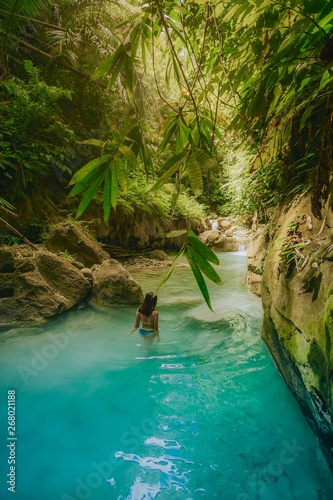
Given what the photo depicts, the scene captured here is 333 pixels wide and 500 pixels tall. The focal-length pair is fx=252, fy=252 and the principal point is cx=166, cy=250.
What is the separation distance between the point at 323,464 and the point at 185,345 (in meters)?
2.37

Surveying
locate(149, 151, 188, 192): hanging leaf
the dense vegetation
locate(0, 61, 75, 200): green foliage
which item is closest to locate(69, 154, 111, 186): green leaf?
the dense vegetation

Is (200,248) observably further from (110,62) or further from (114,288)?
(114,288)

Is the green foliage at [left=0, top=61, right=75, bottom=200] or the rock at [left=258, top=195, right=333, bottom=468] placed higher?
the green foliage at [left=0, top=61, right=75, bottom=200]

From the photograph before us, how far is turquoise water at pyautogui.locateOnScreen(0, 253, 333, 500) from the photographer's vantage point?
1.83 m

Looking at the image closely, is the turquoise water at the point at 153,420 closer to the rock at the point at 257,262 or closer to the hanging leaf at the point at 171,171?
the rock at the point at 257,262

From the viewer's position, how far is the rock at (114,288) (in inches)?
224

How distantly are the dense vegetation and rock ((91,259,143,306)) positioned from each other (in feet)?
6.46

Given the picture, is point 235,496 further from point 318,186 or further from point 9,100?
point 9,100

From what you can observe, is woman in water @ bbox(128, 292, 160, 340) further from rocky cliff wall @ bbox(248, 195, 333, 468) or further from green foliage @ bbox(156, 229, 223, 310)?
→ green foliage @ bbox(156, 229, 223, 310)

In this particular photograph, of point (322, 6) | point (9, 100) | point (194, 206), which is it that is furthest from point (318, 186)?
point (194, 206)

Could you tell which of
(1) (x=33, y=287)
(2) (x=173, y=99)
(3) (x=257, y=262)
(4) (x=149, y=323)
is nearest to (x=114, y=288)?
(1) (x=33, y=287)

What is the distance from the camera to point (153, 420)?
2.46 meters

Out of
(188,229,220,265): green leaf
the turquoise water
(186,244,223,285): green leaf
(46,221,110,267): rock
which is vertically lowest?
the turquoise water

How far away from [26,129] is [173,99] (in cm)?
411
